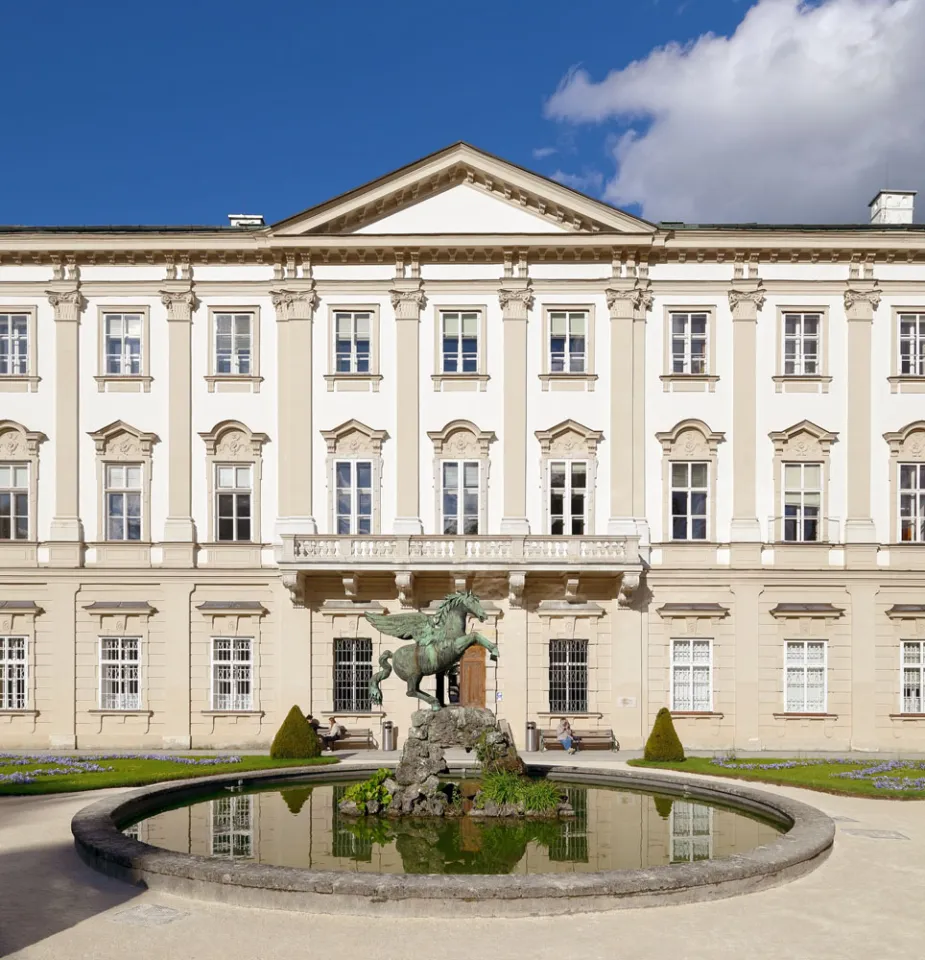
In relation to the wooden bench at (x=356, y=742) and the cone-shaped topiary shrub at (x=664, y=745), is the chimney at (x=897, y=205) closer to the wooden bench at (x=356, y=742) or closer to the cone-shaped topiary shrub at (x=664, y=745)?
the cone-shaped topiary shrub at (x=664, y=745)

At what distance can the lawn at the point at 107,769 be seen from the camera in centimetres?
2300

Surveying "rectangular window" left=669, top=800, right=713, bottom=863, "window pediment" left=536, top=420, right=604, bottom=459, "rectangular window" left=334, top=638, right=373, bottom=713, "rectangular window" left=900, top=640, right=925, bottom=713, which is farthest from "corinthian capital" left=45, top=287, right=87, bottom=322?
"rectangular window" left=900, top=640, right=925, bottom=713

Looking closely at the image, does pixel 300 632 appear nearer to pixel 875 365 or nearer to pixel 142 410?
pixel 142 410

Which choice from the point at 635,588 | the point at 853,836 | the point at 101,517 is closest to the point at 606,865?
the point at 853,836

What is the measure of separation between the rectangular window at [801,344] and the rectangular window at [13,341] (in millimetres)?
26170

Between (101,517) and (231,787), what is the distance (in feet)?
48.7

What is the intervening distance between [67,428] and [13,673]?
840 cm

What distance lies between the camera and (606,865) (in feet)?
48.8

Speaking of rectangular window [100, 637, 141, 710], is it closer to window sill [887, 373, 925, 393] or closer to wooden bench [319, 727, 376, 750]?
wooden bench [319, 727, 376, 750]

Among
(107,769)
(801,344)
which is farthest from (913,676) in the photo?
(107,769)

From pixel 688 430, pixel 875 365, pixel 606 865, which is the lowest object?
pixel 606 865

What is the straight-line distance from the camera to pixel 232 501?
112 ft

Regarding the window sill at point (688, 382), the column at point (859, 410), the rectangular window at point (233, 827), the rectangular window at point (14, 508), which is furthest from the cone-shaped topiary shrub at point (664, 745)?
the rectangular window at point (14, 508)

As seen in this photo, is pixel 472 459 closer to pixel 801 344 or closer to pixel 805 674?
pixel 801 344
